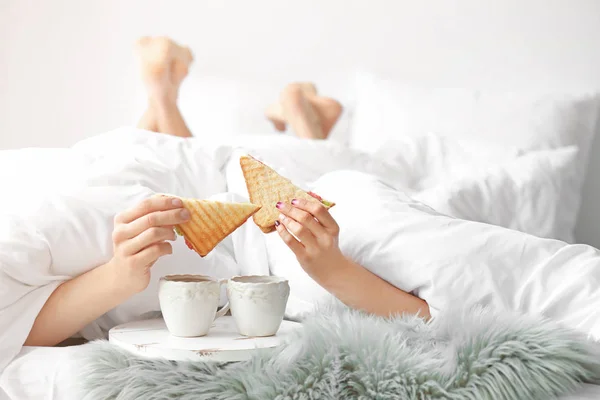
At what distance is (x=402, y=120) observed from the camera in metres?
2.27

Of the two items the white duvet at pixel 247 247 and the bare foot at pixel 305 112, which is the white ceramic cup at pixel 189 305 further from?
the bare foot at pixel 305 112

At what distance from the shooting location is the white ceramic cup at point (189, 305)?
0.91 metres

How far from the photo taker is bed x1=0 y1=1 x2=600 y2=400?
1.78 m

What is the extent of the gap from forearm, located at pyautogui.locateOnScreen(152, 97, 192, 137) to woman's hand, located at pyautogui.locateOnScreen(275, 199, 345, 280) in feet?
3.71

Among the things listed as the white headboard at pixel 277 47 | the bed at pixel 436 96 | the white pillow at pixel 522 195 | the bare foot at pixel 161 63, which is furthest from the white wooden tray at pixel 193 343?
the white headboard at pixel 277 47

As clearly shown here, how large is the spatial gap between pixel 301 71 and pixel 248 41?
9.7 inches

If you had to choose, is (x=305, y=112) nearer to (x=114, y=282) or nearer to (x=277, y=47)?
(x=277, y=47)

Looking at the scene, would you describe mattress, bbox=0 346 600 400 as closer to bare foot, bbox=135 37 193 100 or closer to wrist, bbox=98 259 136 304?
wrist, bbox=98 259 136 304

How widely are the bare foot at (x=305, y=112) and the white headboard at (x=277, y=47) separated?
28 centimetres

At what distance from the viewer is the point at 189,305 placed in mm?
906

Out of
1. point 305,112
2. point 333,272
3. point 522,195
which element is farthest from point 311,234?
point 305,112

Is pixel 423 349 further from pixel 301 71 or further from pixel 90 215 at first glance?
pixel 301 71

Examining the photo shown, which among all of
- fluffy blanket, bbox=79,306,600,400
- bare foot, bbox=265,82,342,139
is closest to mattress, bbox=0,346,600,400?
fluffy blanket, bbox=79,306,600,400

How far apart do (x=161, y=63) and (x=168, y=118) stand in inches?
6.8
